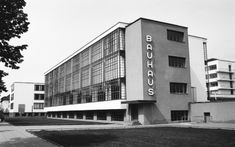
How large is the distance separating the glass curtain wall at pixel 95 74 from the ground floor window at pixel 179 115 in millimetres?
8874

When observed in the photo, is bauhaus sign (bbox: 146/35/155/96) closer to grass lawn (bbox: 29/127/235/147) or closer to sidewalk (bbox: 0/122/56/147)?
→ grass lawn (bbox: 29/127/235/147)

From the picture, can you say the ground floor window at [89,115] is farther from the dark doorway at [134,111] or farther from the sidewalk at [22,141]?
the sidewalk at [22,141]

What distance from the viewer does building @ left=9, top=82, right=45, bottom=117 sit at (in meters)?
119

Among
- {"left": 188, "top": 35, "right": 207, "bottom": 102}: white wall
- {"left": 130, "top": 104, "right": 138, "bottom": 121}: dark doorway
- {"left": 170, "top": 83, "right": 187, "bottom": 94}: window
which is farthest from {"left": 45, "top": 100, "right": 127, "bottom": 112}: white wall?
{"left": 188, "top": 35, "right": 207, "bottom": 102}: white wall

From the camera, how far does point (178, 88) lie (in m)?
42.8

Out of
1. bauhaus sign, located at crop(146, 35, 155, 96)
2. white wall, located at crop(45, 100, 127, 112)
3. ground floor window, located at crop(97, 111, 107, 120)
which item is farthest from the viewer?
ground floor window, located at crop(97, 111, 107, 120)

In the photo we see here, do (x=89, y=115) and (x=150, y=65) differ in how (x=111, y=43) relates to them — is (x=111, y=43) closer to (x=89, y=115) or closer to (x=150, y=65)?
(x=150, y=65)

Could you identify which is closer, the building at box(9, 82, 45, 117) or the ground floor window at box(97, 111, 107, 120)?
the ground floor window at box(97, 111, 107, 120)

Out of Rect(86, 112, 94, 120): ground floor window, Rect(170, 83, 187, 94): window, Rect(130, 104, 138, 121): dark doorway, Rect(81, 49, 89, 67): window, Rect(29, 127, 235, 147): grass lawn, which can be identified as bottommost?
Rect(86, 112, 94, 120): ground floor window

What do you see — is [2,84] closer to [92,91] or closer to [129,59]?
[129,59]

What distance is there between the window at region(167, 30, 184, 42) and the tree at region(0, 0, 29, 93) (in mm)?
33562

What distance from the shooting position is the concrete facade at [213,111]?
35.7 meters

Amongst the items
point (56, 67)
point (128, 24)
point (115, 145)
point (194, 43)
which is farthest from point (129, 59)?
point (56, 67)

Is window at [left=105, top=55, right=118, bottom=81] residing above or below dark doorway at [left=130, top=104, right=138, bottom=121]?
above
